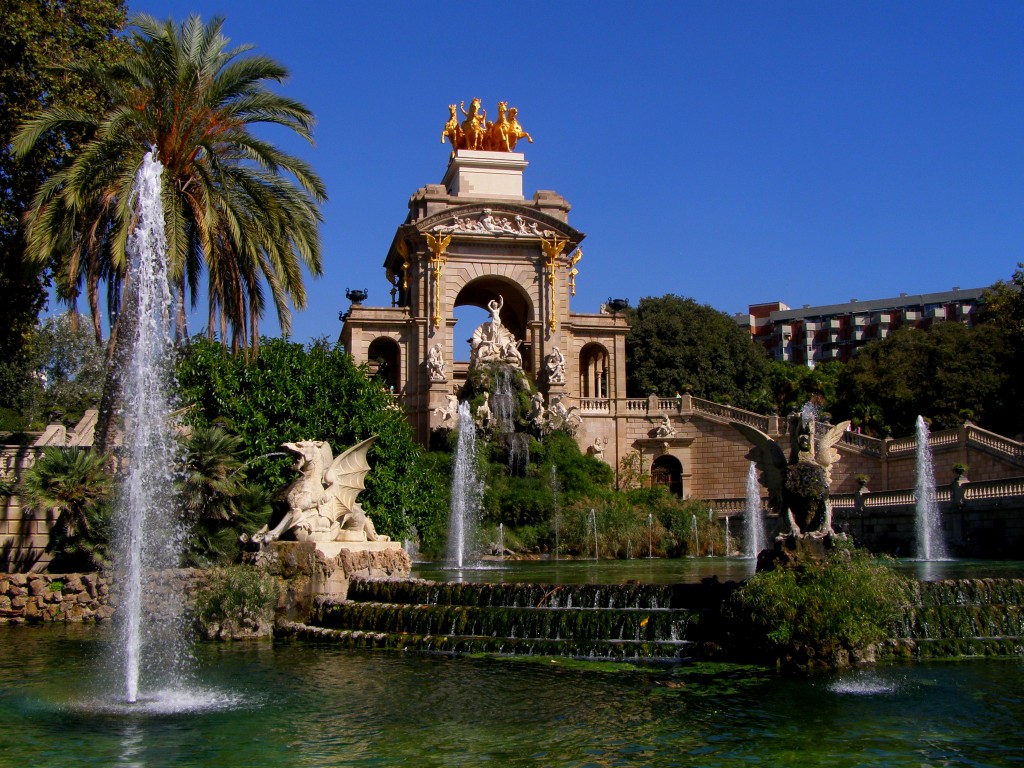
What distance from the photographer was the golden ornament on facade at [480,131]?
1900 inches

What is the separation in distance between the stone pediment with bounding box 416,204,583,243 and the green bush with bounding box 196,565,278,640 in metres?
29.5

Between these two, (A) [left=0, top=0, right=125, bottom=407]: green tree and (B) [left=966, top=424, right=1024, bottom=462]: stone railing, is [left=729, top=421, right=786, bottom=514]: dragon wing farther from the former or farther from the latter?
(B) [left=966, top=424, right=1024, bottom=462]: stone railing

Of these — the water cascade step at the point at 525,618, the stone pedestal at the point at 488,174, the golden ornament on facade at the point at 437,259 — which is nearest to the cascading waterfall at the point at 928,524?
the water cascade step at the point at 525,618

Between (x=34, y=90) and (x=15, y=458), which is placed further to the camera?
(x=34, y=90)

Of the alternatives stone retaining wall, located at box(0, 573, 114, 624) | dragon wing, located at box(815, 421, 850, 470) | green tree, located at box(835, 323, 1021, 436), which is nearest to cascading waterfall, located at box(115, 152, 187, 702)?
stone retaining wall, located at box(0, 573, 114, 624)

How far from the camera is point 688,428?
43531 millimetres

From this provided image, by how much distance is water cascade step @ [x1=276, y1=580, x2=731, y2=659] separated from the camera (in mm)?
13044

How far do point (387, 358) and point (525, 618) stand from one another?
120ft

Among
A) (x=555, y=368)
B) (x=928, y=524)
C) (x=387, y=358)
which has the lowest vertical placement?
(x=928, y=524)

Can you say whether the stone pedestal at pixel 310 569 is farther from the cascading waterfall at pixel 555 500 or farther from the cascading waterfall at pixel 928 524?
the cascading waterfall at pixel 928 524

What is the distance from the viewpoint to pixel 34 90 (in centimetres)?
2161

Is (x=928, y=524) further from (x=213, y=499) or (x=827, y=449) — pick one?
(x=213, y=499)

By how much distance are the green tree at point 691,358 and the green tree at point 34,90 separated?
37196mm

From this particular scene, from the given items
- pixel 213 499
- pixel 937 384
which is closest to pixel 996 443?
pixel 937 384
